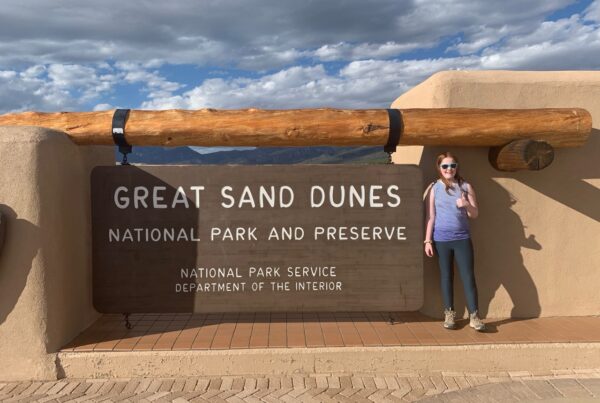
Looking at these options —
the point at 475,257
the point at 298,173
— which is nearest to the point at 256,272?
the point at 298,173

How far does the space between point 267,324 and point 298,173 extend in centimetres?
163

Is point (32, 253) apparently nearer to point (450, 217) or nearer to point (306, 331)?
point (306, 331)

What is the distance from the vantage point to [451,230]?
14.7 ft

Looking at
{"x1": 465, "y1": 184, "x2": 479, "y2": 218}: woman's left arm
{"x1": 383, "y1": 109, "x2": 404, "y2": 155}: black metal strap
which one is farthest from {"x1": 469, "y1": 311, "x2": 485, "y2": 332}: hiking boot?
{"x1": 383, "y1": 109, "x2": 404, "y2": 155}: black metal strap

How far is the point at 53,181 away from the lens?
4152 millimetres

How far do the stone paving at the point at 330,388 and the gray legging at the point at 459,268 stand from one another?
72 centimetres

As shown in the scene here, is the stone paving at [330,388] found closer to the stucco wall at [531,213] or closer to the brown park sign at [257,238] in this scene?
the brown park sign at [257,238]

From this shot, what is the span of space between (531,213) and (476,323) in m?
1.34

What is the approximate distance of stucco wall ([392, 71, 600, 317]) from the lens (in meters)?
4.85

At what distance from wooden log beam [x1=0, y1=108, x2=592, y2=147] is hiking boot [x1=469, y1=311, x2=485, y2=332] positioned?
169 centimetres

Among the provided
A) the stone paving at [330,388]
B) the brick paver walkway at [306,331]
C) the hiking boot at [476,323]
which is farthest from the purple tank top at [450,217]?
the stone paving at [330,388]

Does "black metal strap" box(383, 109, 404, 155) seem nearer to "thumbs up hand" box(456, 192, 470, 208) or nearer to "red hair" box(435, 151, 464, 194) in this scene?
"red hair" box(435, 151, 464, 194)

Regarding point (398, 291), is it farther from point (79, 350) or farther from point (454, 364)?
point (79, 350)

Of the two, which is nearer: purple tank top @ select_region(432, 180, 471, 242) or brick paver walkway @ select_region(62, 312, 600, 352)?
brick paver walkway @ select_region(62, 312, 600, 352)
